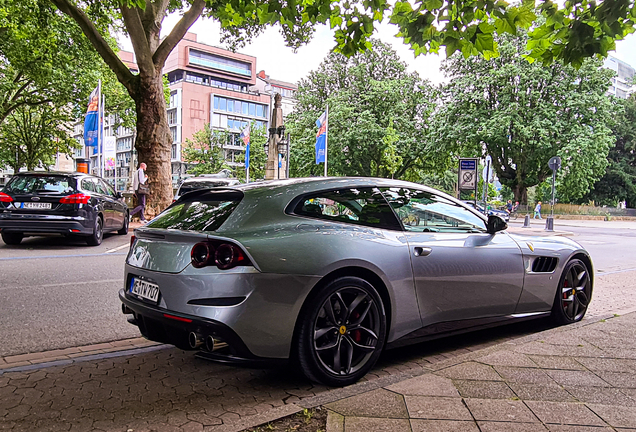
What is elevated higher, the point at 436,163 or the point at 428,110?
the point at 428,110

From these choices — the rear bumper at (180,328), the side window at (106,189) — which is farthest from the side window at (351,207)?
the side window at (106,189)

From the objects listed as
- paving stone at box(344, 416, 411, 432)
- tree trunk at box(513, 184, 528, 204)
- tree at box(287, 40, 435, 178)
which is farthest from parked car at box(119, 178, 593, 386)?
tree trunk at box(513, 184, 528, 204)

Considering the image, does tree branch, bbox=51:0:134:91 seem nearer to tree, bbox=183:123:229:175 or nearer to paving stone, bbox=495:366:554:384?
paving stone, bbox=495:366:554:384

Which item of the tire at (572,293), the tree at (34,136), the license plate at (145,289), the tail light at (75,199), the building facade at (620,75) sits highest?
the building facade at (620,75)

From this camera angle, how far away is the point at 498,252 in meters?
4.52

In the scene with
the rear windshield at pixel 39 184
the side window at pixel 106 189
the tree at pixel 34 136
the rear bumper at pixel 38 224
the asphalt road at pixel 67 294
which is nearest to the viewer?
the asphalt road at pixel 67 294

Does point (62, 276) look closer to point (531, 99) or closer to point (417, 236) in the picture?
point (417, 236)

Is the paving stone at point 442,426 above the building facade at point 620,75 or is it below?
below

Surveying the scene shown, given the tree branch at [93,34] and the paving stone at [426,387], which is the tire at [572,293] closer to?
the paving stone at [426,387]

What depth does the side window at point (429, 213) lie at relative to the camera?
4.14m

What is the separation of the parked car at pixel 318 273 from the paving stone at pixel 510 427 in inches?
41.2

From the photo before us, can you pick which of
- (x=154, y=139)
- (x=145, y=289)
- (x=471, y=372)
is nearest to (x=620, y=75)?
(x=154, y=139)

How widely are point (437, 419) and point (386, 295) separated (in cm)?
111

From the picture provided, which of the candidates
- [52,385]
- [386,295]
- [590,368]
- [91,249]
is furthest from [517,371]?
[91,249]
